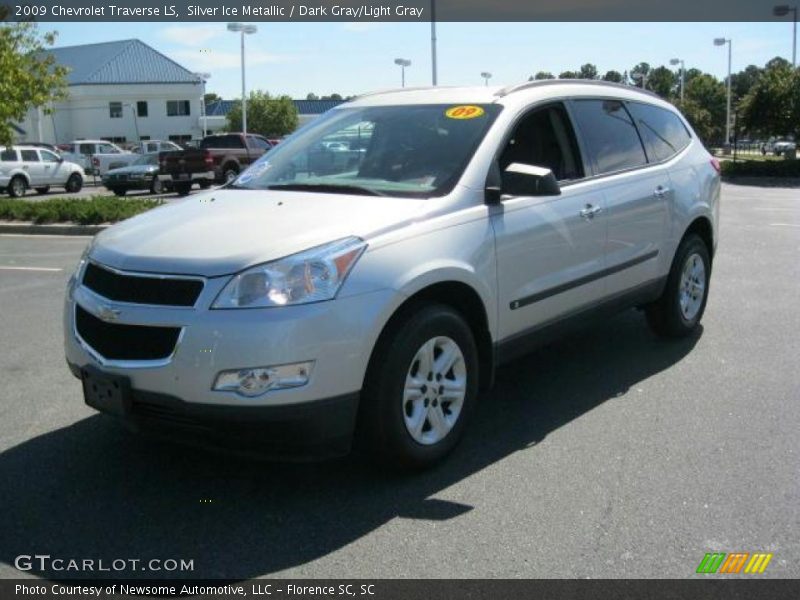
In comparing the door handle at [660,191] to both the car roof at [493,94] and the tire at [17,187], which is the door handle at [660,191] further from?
the tire at [17,187]

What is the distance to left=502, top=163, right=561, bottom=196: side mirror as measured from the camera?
14.4 ft

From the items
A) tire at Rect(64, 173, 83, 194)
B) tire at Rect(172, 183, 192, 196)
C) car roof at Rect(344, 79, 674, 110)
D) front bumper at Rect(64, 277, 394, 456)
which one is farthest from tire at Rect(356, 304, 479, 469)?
tire at Rect(64, 173, 83, 194)

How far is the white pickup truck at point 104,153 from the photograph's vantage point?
1401 inches

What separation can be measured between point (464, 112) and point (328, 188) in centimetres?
93

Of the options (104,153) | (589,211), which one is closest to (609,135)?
(589,211)

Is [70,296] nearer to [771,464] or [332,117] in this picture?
[332,117]

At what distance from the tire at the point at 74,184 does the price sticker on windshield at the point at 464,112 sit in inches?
1085

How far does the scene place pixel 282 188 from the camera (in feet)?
15.5

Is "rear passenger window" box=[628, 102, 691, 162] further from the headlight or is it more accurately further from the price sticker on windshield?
the headlight

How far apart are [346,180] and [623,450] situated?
2090 millimetres

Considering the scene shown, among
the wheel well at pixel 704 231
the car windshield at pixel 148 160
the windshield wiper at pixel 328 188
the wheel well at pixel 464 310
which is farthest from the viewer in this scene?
the car windshield at pixel 148 160

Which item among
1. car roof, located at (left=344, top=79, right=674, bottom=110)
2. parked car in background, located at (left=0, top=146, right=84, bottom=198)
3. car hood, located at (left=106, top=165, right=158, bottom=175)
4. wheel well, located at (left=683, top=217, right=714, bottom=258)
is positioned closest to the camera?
car roof, located at (left=344, top=79, right=674, bottom=110)

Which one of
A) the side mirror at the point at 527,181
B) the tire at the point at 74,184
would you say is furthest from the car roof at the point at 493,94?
the tire at the point at 74,184

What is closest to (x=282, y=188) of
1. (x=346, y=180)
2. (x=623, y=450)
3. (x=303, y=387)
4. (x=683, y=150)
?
(x=346, y=180)
